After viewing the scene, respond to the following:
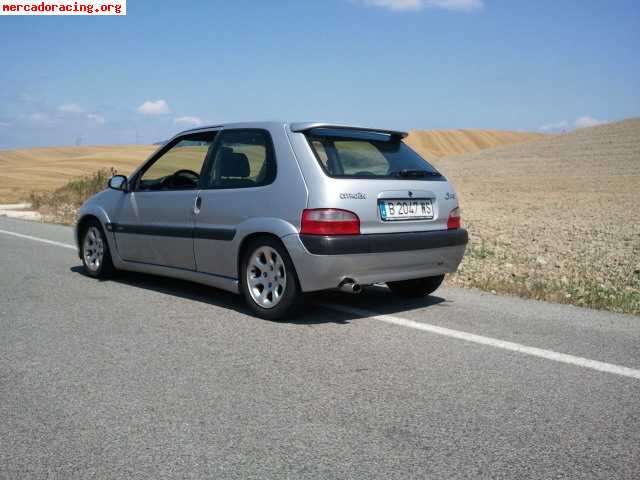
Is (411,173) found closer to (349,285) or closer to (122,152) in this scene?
(349,285)

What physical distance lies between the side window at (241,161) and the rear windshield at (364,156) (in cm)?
42

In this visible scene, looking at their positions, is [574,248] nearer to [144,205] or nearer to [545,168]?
[144,205]

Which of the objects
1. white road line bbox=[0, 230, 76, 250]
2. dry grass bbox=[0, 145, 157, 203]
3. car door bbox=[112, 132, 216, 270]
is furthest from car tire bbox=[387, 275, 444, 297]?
dry grass bbox=[0, 145, 157, 203]

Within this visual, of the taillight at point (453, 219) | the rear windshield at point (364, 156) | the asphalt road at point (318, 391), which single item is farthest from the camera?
the taillight at point (453, 219)

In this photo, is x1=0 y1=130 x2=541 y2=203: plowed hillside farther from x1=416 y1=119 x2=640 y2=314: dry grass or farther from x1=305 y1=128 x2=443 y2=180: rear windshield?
x1=305 y1=128 x2=443 y2=180: rear windshield

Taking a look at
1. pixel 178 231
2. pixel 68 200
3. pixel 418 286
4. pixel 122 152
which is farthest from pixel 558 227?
pixel 122 152

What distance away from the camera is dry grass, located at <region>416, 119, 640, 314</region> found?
752 centimetres

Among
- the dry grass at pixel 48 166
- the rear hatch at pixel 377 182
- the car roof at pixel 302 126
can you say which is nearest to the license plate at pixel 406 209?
the rear hatch at pixel 377 182

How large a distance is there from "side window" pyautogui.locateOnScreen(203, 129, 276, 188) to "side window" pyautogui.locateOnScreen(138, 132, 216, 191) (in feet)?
0.68

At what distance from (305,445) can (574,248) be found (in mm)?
9366

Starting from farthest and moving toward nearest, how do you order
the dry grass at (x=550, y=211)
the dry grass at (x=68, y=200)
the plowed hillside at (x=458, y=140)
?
the plowed hillside at (x=458, y=140), the dry grass at (x=68, y=200), the dry grass at (x=550, y=211)

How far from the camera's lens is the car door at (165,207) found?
6438 millimetres

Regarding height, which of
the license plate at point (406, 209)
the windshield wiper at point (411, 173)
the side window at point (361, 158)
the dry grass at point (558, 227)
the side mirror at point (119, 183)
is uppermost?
the side window at point (361, 158)

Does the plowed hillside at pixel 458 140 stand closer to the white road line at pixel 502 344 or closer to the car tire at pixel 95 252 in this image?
the car tire at pixel 95 252
